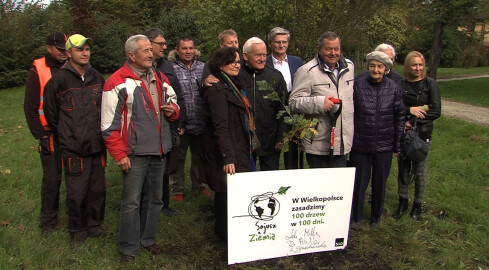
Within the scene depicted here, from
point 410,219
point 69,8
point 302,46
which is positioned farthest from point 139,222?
point 69,8

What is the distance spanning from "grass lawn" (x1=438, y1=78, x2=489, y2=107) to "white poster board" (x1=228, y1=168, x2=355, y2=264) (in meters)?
13.1

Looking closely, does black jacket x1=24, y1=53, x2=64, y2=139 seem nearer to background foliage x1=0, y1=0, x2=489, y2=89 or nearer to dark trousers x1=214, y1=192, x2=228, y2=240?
dark trousers x1=214, y1=192, x2=228, y2=240

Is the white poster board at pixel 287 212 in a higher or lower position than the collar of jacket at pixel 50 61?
lower

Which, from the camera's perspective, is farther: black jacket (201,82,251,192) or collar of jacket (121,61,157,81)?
black jacket (201,82,251,192)

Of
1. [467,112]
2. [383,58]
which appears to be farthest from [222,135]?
[467,112]

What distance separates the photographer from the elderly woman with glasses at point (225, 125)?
11.1 feet

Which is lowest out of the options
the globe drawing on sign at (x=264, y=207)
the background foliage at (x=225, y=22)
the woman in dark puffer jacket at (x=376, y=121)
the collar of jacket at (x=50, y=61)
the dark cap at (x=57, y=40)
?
the globe drawing on sign at (x=264, y=207)

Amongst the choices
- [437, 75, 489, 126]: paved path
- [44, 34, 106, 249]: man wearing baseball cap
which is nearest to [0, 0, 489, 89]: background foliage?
[437, 75, 489, 126]: paved path

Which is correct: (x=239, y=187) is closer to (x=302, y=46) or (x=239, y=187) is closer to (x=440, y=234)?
(x=440, y=234)

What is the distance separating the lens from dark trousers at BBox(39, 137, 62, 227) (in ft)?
12.6

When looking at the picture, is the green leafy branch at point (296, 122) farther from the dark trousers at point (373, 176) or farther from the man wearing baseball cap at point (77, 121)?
the man wearing baseball cap at point (77, 121)

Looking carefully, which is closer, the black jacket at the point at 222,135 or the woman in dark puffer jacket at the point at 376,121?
the black jacket at the point at 222,135

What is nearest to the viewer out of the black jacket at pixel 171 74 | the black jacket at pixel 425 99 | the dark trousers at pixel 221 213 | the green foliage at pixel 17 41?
the dark trousers at pixel 221 213
